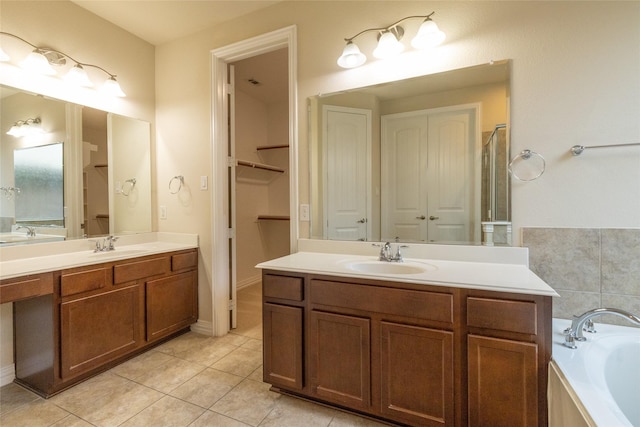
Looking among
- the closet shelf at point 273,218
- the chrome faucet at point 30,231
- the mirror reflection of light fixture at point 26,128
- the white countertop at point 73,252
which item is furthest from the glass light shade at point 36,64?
the closet shelf at point 273,218

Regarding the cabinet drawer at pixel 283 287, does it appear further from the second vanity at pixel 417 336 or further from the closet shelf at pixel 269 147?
the closet shelf at pixel 269 147

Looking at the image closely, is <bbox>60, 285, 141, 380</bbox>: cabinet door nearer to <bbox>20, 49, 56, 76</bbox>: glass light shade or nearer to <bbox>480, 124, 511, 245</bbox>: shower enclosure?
<bbox>20, 49, 56, 76</bbox>: glass light shade

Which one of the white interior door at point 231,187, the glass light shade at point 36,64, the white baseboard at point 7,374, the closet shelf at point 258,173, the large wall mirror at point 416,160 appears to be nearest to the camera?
the large wall mirror at point 416,160

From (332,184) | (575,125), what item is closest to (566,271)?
(575,125)

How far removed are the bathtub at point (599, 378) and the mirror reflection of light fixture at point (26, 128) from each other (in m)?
3.26

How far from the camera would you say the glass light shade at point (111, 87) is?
2.33 meters

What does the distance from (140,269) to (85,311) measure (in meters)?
0.41

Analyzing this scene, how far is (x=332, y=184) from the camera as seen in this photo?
208 centimetres

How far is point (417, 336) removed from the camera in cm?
133

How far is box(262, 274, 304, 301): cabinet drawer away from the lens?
5.19 feet

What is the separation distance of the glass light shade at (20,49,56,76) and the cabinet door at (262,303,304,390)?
2.26 meters

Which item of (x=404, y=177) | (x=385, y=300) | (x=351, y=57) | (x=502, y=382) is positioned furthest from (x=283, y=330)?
(x=351, y=57)

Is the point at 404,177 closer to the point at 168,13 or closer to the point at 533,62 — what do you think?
the point at 533,62

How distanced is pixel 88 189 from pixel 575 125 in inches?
131
